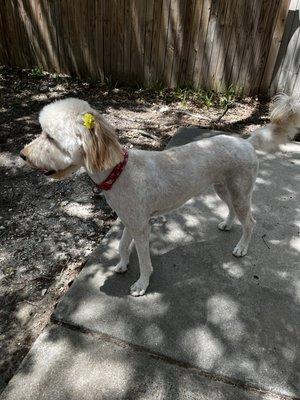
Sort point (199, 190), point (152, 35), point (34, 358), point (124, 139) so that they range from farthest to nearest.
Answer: point (152, 35) < point (124, 139) < point (199, 190) < point (34, 358)

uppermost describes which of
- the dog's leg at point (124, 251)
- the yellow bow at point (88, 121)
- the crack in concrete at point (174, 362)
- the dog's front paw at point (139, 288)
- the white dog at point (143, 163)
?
the yellow bow at point (88, 121)

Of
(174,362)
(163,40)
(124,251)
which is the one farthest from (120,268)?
(163,40)

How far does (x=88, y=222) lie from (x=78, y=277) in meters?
0.89

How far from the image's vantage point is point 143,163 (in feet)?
9.52

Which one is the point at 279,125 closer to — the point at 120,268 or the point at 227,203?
the point at 227,203

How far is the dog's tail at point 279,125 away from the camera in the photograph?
3119 millimetres

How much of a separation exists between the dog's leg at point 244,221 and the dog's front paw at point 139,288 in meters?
1.00

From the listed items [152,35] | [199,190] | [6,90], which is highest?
[152,35]

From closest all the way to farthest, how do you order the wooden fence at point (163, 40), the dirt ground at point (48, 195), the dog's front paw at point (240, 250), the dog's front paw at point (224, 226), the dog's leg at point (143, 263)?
the dog's leg at point (143, 263), the dirt ground at point (48, 195), the dog's front paw at point (240, 250), the dog's front paw at point (224, 226), the wooden fence at point (163, 40)

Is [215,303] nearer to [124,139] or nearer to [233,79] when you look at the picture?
[124,139]

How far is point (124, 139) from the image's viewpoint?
223 inches

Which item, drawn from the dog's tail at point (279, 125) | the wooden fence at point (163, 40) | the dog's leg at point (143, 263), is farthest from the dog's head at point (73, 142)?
the wooden fence at point (163, 40)

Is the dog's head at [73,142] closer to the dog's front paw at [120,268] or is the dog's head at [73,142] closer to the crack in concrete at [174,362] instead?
the dog's front paw at [120,268]

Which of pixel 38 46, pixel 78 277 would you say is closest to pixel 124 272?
pixel 78 277
